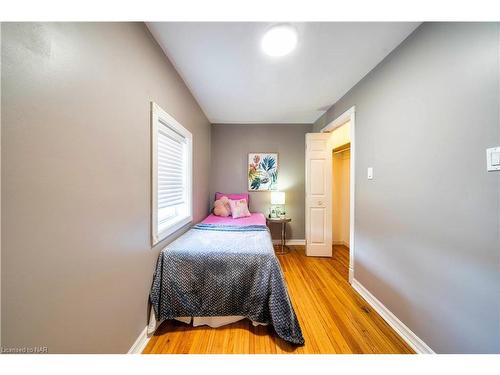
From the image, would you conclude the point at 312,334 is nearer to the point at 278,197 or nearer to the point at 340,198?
the point at 278,197

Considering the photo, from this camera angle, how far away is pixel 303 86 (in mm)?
2109

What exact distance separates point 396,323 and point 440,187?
46.4 inches

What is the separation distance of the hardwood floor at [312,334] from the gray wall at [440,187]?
232mm

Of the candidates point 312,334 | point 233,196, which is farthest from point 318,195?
point 312,334

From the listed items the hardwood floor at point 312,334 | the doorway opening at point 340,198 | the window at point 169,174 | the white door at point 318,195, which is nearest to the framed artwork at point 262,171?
the white door at point 318,195

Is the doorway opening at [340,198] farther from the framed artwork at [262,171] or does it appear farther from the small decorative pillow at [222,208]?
the small decorative pillow at [222,208]

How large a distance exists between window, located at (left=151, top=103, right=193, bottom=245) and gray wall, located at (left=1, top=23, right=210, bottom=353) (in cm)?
12

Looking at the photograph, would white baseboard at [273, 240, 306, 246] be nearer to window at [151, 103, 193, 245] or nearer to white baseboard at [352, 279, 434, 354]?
white baseboard at [352, 279, 434, 354]

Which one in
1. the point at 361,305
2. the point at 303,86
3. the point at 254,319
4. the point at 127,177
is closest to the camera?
the point at 127,177

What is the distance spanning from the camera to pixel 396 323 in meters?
1.43

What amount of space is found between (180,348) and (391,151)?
7.75ft

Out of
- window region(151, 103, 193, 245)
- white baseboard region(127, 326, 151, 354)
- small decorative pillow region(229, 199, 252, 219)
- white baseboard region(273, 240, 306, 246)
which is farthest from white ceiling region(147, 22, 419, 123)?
white baseboard region(273, 240, 306, 246)
